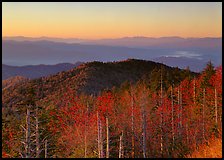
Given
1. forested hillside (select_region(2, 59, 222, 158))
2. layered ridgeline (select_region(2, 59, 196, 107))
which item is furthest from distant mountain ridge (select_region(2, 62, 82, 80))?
forested hillside (select_region(2, 59, 222, 158))

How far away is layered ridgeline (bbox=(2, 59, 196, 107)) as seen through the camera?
83688 millimetres

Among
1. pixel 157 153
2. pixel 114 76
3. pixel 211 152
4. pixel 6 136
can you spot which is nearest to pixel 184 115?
pixel 157 153

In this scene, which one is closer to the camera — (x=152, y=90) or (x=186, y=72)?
(x=152, y=90)

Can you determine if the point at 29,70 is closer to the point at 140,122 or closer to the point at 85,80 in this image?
the point at 85,80

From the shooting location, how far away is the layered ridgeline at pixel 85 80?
83.7 metres

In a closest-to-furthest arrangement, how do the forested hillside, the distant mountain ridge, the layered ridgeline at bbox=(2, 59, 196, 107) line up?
the forested hillside < the layered ridgeline at bbox=(2, 59, 196, 107) < the distant mountain ridge

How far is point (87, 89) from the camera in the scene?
3410 inches

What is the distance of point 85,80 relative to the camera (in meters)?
93.9

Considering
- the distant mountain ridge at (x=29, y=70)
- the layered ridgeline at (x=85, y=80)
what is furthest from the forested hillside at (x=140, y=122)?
the distant mountain ridge at (x=29, y=70)

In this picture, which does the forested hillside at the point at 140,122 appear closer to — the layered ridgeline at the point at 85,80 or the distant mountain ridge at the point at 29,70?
the layered ridgeline at the point at 85,80

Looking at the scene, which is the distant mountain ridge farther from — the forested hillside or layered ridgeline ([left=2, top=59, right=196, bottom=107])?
the forested hillside

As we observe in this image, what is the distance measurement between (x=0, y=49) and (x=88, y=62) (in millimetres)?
106631

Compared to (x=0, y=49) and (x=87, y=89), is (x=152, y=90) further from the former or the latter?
(x=87, y=89)

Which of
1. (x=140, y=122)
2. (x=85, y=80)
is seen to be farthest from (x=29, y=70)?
(x=140, y=122)
